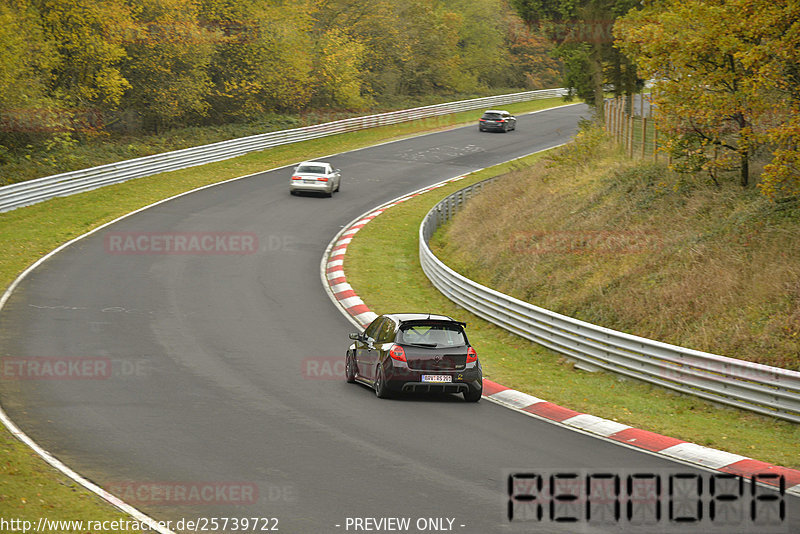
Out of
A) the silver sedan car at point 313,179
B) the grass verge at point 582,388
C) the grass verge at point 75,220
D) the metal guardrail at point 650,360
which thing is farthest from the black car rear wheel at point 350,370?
the silver sedan car at point 313,179

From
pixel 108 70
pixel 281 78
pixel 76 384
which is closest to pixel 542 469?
pixel 76 384

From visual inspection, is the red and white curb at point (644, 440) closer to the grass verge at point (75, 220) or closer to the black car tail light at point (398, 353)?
the black car tail light at point (398, 353)

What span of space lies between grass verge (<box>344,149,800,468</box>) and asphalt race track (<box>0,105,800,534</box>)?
1272 millimetres

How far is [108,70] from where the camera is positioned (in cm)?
4369

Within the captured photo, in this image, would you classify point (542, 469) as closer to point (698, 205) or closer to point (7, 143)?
point (698, 205)

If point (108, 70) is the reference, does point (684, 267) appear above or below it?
below

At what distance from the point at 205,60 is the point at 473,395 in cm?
3850

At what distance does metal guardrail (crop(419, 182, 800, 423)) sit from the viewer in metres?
14.3

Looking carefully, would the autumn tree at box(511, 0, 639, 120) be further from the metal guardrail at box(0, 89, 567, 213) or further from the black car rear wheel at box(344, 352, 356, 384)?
the black car rear wheel at box(344, 352, 356, 384)

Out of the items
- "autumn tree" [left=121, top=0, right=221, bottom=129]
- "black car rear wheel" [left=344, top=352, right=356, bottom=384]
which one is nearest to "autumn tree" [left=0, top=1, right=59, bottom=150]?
"autumn tree" [left=121, top=0, right=221, bottom=129]

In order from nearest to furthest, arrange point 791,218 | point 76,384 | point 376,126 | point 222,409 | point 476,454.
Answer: point 476,454 → point 222,409 → point 76,384 → point 791,218 → point 376,126

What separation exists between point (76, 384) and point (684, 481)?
9.71 meters

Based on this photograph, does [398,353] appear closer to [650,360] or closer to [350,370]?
[350,370]

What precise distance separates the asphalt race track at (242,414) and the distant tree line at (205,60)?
53.6 feet
